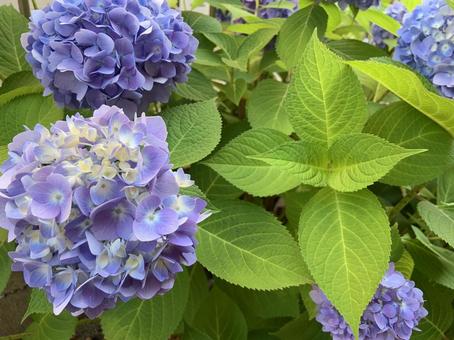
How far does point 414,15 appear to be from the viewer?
0.79m

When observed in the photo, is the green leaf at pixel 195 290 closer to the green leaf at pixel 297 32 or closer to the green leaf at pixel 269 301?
the green leaf at pixel 269 301

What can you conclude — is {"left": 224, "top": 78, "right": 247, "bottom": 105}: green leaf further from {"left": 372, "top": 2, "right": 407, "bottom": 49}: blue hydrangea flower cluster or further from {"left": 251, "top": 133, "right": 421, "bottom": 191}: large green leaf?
{"left": 372, "top": 2, "right": 407, "bottom": 49}: blue hydrangea flower cluster

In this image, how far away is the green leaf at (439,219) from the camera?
0.63m

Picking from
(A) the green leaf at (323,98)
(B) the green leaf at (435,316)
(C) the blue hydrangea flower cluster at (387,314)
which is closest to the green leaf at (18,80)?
(A) the green leaf at (323,98)

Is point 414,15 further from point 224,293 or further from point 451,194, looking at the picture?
point 224,293

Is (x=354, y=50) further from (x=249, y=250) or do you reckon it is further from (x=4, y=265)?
(x=4, y=265)

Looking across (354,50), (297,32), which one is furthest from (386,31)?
(297,32)

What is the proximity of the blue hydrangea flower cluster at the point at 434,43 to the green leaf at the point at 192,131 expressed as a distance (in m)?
0.30

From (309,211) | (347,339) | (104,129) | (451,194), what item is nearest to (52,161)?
(104,129)

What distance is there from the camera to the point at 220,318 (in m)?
0.82

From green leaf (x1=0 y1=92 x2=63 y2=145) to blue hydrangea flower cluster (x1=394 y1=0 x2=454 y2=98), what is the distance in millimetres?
469

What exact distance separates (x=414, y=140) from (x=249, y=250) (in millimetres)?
230

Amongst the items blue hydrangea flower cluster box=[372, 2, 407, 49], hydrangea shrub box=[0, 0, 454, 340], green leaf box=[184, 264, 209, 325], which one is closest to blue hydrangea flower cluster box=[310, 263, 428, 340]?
hydrangea shrub box=[0, 0, 454, 340]

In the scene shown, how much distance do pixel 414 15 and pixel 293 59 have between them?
0.18m
